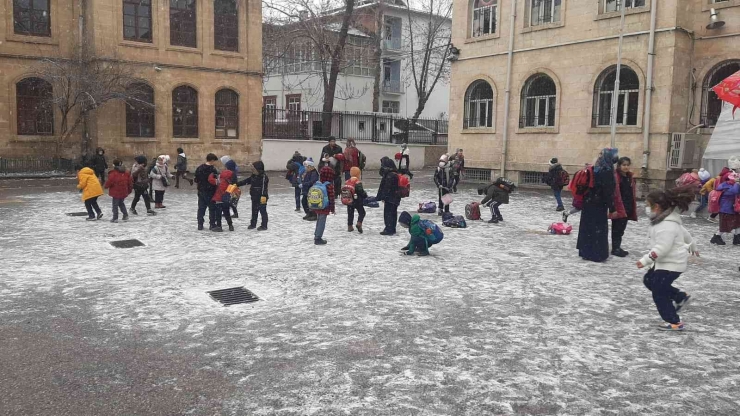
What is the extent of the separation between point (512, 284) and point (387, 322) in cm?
247

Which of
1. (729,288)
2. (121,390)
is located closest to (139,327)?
(121,390)

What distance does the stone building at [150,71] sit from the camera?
2478cm

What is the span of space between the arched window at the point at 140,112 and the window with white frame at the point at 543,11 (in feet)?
55.6

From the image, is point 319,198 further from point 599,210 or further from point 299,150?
point 299,150

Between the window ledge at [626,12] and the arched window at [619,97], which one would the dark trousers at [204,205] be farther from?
the window ledge at [626,12]

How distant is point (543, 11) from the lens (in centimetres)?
2273

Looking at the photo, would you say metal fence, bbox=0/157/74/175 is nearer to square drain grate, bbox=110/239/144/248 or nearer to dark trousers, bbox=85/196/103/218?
dark trousers, bbox=85/196/103/218

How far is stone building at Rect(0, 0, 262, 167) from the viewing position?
976 inches

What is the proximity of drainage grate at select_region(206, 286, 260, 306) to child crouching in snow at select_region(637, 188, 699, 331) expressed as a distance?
4.39 m

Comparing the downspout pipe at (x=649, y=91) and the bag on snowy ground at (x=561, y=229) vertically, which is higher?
the downspout pipe at (x=649, y=91)

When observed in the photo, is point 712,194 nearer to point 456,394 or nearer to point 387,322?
point 387,322

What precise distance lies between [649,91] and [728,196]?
9972 mm

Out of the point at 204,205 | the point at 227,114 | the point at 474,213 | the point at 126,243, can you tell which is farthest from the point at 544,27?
the point at 126,243

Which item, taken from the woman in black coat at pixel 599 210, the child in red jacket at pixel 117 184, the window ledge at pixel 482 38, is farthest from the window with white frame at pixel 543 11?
the child in red jacket at pixel 117 184
